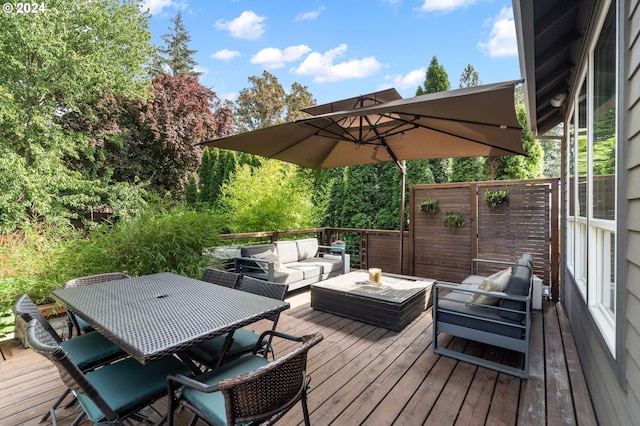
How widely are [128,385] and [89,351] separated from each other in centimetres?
68

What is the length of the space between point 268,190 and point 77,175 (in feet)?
18.9

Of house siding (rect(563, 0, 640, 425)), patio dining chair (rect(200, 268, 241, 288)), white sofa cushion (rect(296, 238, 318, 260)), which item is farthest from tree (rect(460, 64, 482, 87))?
patio dining chair (rect(200, 268, 241, 288))

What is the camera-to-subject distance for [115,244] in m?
3.89

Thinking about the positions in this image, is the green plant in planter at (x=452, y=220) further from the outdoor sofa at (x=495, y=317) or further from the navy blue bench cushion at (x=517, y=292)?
the navy blue bench cushion at (x=517, y=292)

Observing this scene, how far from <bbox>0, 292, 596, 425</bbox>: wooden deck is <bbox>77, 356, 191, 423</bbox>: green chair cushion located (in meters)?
0.52

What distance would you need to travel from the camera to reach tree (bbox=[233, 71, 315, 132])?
1758 centimetres

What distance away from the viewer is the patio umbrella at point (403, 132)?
246 centimetres

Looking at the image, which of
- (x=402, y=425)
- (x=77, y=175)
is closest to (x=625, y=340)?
(x=402, y=425)

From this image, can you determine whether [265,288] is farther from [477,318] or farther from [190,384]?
[477,318]

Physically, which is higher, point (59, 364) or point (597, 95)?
point (597, 95)

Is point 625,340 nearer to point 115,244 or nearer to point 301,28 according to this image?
point 115,244

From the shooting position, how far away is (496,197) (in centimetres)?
514

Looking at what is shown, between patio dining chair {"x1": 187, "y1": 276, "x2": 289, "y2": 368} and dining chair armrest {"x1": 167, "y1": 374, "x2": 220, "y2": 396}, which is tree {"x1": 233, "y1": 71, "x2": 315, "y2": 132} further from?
dining chair armrest {"x1": 167, "y1": 374, "x2": 220, "y2": 396}

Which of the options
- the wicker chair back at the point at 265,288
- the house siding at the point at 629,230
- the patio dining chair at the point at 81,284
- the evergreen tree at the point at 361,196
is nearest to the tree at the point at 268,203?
the evergreen tree at the point at 361,196
